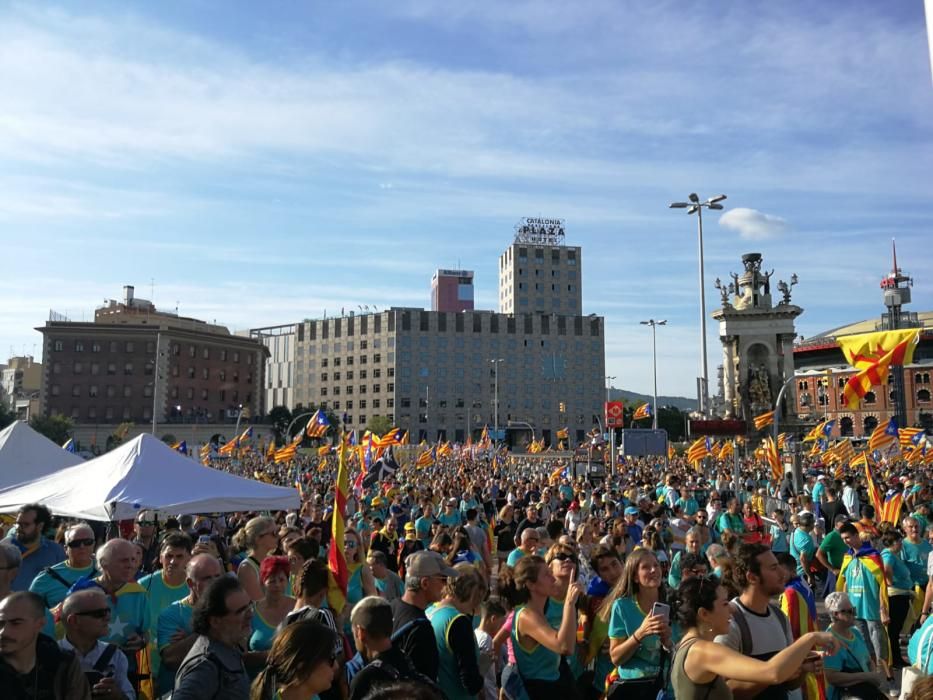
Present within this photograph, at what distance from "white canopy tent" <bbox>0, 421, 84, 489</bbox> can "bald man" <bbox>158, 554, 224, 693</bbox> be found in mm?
7531

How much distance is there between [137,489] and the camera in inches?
378

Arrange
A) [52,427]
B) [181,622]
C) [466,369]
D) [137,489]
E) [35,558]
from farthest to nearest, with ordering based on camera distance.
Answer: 1. [466,369]
2. [52,427]
3. [137,489]
4. [35,558]
5. [181,622]

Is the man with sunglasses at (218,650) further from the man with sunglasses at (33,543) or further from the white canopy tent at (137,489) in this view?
the white canopy tent at (137,489)

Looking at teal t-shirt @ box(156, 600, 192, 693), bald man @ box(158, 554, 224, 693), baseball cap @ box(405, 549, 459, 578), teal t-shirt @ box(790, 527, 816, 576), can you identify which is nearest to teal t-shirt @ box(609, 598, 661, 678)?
baseball cap @ box(405, 549, 459, 578)

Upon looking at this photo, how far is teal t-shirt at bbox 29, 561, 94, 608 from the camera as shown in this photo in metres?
6.44

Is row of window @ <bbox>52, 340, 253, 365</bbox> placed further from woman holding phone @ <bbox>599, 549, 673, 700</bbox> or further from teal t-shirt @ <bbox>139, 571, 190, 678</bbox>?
woman holding phone @ <bbox>599, 549, 673, 700</bbox>

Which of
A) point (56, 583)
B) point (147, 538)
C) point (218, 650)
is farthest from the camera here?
point (147, 538)

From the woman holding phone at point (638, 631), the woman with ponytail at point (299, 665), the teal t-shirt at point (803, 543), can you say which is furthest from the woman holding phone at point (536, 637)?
the teal t-shirt at point (803, 543)

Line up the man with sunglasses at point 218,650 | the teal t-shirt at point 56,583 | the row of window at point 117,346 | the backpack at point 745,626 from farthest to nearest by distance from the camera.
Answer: the row of window at point 117,346
the teal t-shirt at point 56,583
the backpack at point 745,626
the man with sunglasses at point 218,650

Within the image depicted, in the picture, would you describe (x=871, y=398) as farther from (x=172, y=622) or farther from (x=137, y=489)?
(x=172, y=622)

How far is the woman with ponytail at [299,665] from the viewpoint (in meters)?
3.44

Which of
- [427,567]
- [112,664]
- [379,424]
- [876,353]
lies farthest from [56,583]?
[379,424]

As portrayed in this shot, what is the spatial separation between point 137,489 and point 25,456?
388 centimetres

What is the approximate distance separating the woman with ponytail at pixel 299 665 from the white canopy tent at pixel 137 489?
645 centimetres
